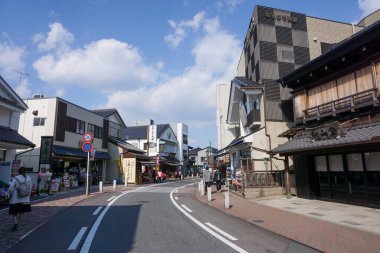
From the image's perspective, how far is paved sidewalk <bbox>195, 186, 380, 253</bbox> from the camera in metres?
6.57

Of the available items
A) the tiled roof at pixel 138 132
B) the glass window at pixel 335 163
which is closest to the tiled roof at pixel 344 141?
the glass window at pixel 335 163

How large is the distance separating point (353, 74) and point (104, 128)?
27961 mm

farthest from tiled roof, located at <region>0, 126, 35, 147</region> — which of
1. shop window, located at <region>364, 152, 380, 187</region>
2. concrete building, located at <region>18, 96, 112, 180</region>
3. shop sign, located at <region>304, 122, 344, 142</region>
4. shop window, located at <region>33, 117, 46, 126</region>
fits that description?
shop window, located at <region>364, 152, 380, 187</region>

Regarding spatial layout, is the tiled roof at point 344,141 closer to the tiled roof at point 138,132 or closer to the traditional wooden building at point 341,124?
the traditional wooden building at point 341,124

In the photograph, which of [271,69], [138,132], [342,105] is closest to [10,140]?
[342,105]

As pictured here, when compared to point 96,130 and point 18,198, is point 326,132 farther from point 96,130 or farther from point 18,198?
point 96,130

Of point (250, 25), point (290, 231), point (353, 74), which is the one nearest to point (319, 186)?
point (353, 74)

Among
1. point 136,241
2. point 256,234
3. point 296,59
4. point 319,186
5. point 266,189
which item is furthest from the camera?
point 296,59

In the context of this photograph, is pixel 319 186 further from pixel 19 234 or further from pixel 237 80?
pixel 19 234

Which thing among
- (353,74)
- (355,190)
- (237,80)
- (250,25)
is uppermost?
(250,25)

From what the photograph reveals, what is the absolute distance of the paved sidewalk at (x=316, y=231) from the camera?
21.6 ft

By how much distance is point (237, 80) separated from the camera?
2489cm

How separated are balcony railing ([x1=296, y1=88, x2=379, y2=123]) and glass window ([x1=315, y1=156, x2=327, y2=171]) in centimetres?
220

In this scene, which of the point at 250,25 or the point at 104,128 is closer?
the point at 250,25
